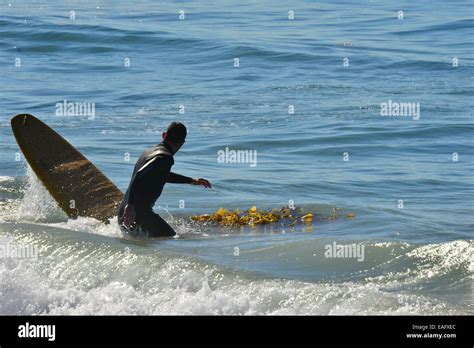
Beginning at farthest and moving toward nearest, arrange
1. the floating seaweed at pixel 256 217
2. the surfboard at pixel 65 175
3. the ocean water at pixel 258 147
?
the floating seaweed at pixel 256 217, the surfboard at pixel 65 175, the ocean water at pixel 258 147

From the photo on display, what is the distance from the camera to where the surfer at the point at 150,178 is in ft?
38.6

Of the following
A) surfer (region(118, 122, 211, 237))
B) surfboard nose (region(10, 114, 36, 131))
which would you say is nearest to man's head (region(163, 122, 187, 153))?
surfer (region(118, 122, 211, 237))

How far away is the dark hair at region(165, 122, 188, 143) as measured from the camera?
11.7 m

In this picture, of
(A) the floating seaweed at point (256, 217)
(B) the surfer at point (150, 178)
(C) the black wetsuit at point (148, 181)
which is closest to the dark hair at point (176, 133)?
(B) the surfer at point (150, 178)

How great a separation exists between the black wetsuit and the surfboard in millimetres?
1086

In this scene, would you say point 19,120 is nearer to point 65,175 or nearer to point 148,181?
point 65,175

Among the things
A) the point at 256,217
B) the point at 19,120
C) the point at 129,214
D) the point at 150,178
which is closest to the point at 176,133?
the point at 150,178

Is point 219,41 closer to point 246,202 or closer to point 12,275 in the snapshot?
point 246,202

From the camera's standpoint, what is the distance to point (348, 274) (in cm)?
1105

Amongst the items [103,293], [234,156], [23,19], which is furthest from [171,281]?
[23,19]

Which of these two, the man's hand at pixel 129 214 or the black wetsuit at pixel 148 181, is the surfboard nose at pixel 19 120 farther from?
the man's hand at pixel 129 214

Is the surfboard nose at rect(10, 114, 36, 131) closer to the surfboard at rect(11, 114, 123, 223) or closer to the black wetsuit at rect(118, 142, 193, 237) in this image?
the surfboard at rect(11, 114, 123, 223)

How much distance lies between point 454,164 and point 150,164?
358 inches

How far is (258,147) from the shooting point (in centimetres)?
2116
